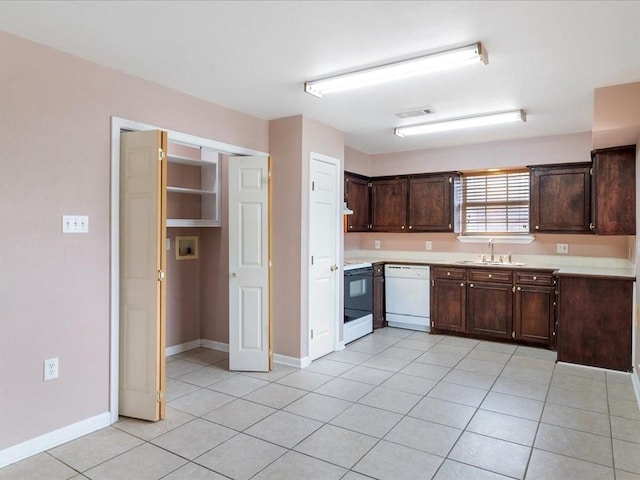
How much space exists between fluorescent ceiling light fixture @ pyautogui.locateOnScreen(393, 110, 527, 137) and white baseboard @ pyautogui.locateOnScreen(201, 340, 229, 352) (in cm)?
316

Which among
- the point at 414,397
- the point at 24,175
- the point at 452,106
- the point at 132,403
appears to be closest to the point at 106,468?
the point at 132,403

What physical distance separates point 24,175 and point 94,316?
1.03m

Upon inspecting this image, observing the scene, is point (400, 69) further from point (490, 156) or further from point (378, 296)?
point (378, 296)

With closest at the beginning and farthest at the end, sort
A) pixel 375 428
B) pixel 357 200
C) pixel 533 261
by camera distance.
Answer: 1. pixel 375 428
2. pixel 533 261
3. pixel 357 200

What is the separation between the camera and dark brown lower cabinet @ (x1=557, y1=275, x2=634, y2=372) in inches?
159

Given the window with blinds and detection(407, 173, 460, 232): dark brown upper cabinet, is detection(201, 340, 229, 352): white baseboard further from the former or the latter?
the window with blinds

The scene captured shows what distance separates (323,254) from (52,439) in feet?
9.28

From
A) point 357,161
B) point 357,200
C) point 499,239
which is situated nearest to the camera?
point 499,239

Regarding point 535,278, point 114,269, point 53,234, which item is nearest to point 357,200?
point 535,278

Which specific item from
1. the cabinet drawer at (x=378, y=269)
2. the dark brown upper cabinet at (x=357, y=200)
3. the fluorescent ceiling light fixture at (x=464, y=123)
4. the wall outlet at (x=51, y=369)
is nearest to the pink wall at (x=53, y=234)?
the wall outlet at (x=51, y=369)

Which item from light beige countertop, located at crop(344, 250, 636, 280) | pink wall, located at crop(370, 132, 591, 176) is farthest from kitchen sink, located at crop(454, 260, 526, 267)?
pink wall, located at crop(370, 132, 591, 176)

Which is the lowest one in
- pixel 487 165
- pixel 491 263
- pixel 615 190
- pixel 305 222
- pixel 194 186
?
pixel 491 263

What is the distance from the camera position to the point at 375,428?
291 cm

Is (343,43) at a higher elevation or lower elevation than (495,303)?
higher
